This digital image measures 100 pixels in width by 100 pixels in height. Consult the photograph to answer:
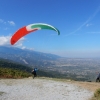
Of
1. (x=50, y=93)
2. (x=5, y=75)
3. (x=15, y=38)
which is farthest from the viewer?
(x=5, y=75)

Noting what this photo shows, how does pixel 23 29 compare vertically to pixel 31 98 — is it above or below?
above

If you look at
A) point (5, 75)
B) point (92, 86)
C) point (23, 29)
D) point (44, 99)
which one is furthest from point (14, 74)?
point (44, 99)

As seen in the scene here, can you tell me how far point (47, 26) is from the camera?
2544 centimetres

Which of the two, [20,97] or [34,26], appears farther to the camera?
[34,26]

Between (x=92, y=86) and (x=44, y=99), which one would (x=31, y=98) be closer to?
(x=44, y=99)


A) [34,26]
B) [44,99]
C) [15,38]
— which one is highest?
[34,26]

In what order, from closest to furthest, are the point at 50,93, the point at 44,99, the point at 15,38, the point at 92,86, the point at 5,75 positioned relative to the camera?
the point at 44,99
the point at 50,93
the point at 15,38
the point at 92,86
the point at 5,75

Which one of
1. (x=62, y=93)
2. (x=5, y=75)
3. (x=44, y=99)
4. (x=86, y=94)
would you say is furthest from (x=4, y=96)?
(x=5, y=75)

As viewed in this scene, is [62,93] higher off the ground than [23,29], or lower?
lower

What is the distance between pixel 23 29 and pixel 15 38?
1.89 metres

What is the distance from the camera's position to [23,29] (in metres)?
25.5

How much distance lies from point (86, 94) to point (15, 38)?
10987 millimetres

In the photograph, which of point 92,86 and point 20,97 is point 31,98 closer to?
point 20,97

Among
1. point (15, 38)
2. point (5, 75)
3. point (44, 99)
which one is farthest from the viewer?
point (5, 75)
